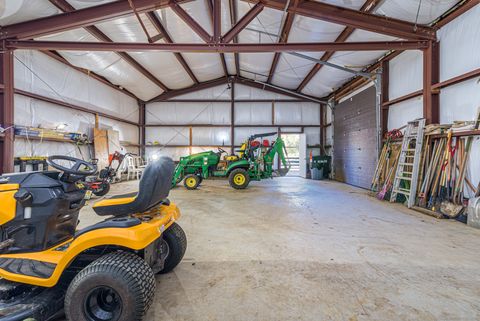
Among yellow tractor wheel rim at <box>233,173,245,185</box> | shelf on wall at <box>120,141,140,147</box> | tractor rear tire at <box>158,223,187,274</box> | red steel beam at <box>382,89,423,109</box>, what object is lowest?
tractor rear tire at <box>158,223,187,274</box>

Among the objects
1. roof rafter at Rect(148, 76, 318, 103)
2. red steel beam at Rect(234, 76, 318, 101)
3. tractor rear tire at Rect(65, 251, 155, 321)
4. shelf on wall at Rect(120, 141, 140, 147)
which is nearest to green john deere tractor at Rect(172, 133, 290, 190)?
shelf on wall at Rect(120, 141, 140, 147)

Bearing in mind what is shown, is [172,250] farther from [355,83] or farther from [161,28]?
[355,83]

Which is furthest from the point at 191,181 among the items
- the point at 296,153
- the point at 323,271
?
the point at 296,153

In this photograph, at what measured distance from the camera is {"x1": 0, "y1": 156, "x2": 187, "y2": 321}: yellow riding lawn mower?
1241 millimetres

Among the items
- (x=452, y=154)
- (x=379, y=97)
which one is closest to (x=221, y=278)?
(x=452, y=154)

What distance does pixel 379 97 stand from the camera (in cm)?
632

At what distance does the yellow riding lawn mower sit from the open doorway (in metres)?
8.94

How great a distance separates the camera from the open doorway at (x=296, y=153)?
10.5 metres

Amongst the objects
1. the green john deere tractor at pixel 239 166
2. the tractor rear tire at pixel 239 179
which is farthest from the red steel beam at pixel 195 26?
the tractor rear tire at pixel 239 179

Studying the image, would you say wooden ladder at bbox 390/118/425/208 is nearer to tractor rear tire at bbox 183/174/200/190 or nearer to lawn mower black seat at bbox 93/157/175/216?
lawn mower black seat at bbox 93/157/175/216

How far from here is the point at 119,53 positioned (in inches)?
268

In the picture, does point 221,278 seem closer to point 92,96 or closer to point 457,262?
point 457,262

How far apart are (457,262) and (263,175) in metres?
5.04

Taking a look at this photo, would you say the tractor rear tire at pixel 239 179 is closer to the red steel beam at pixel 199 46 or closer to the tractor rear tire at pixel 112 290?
the red steel beam at pixel 199 46
